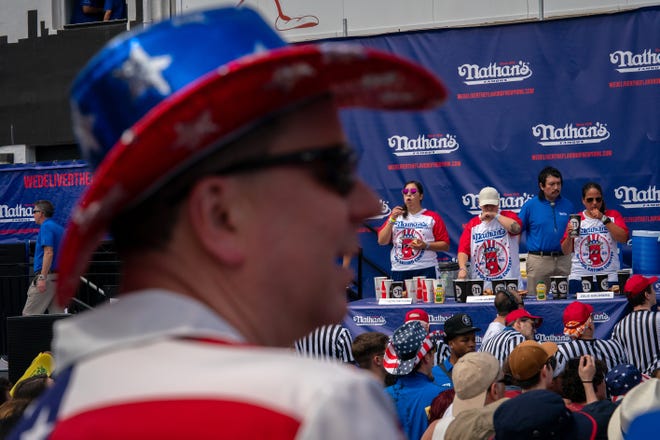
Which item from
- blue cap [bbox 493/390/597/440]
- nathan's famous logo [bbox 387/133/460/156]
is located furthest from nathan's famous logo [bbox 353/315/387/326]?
blue cap [bbox 493/390/597/440]

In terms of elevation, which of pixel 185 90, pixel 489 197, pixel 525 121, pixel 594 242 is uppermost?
pixel 525 121

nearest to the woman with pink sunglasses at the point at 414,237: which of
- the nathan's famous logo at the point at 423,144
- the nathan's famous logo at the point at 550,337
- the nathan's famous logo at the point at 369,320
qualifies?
→ the nathan's famous logo at the point at 369,320

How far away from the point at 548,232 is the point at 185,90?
33.4 ft

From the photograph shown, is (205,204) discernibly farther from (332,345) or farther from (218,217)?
(332,345)

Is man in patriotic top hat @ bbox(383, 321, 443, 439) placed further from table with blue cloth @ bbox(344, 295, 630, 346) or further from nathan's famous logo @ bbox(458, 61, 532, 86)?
nathan's famous logo @ bbox(458, 61, 532, 86)

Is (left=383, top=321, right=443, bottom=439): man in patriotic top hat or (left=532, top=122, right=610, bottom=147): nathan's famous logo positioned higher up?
(left=532, top=122, right=610, bottom=147): nathan's famous logo

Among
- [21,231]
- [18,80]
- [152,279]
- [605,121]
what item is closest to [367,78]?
[152,279]

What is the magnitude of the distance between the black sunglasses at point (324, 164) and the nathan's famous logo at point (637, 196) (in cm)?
1203

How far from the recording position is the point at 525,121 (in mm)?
13211

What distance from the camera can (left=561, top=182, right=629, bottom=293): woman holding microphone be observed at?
10.7m

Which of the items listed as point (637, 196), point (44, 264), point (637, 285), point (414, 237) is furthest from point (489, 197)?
point (44, 264)

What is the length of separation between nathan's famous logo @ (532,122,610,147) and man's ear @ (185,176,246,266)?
12282 millimetres

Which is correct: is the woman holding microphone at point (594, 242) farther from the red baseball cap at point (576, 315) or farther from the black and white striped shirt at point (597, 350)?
the black and white striped shirt at point (597, 350)

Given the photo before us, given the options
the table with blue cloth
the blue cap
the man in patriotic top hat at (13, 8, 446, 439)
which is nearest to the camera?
the man in patriotic top hat at (13, 8, 446, 439)
